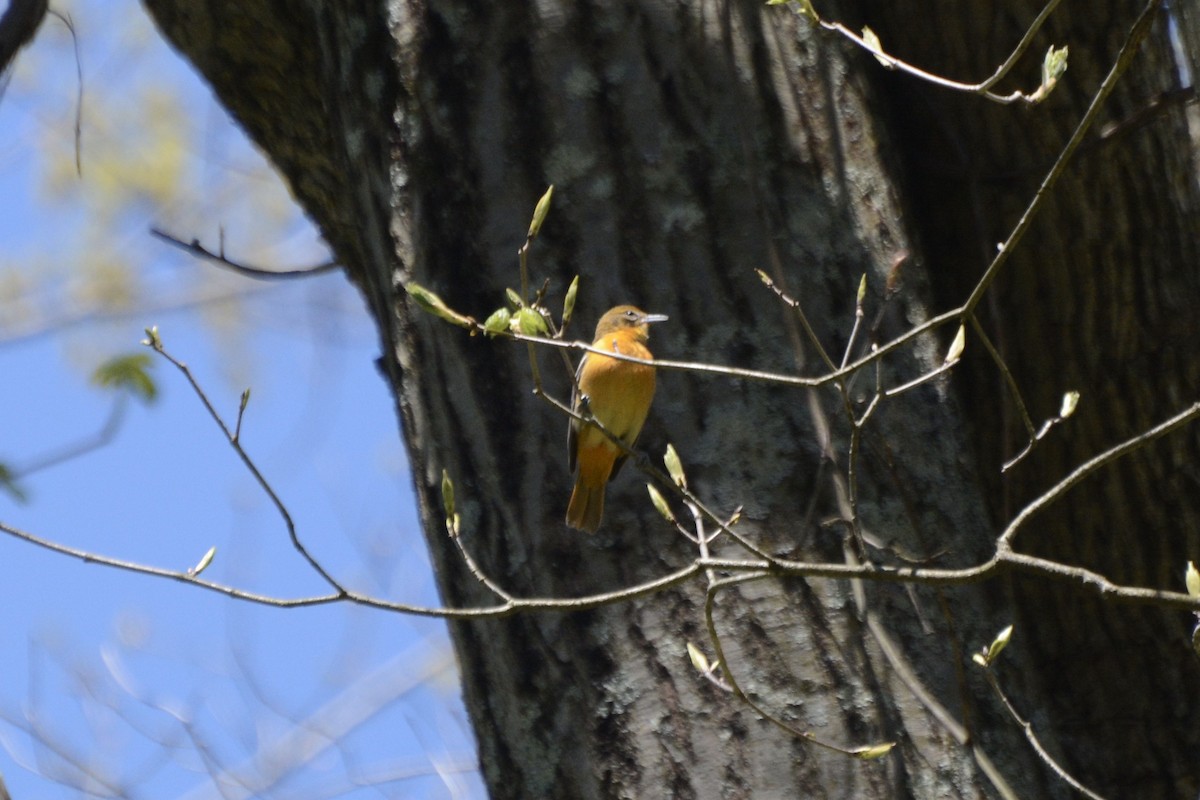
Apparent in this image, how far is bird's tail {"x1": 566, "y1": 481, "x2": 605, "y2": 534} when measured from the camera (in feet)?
9.53

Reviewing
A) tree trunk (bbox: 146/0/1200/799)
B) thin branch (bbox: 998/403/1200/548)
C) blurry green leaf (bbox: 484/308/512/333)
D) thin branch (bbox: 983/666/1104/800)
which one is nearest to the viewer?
thin branch (bbox: 998/403/1200/548)

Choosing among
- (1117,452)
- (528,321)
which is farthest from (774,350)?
(1117,452)

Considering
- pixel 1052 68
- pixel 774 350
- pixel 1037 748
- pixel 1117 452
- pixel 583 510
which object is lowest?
pixel 1037 748

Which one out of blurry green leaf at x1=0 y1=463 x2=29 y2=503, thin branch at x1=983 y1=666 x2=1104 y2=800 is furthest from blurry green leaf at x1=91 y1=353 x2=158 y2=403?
thin branch at x1=983 y1=666 x2=1104 y2=800

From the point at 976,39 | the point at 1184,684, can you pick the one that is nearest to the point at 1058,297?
the point at 976,39

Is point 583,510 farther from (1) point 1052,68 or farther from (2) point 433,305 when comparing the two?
(1) point 1052,68

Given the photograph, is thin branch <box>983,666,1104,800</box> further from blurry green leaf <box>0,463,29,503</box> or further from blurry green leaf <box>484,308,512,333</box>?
blurry green leaf <box>0,463,29,503</box>

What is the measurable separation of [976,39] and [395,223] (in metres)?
Answer: 1.53

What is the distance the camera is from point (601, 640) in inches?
111

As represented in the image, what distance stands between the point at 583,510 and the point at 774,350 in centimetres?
53

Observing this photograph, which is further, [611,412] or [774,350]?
[611,412]

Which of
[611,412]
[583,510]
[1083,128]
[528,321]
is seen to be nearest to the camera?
[1083,128]

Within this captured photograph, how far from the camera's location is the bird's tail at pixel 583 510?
290cm

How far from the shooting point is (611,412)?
3.83 m
